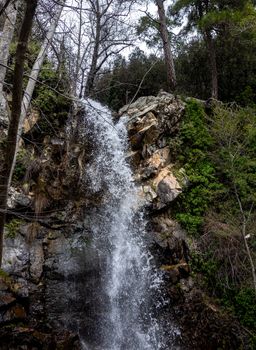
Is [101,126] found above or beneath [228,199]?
above

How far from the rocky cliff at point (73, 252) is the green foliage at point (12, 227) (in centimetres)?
2

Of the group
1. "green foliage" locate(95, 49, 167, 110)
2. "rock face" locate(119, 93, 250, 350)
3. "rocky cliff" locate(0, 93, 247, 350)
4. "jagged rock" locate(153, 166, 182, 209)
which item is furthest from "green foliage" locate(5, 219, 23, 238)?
"green foliage" locate(95, 49, 167, 110)

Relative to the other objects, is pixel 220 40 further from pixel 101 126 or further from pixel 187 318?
pixel 187 318

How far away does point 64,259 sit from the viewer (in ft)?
29.2

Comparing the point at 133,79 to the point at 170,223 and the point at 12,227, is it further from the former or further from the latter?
the point at 12,227

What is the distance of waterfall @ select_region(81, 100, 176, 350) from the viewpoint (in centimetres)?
817

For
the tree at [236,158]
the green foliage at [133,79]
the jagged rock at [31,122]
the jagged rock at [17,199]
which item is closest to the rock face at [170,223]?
the tree at [236,158]

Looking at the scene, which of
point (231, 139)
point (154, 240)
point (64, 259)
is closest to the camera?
point (64, 259)

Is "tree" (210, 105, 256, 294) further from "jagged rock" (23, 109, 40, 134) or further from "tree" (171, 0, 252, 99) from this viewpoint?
"jagged rock" (23, 109, 40, 134)

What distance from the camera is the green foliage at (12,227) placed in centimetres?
891

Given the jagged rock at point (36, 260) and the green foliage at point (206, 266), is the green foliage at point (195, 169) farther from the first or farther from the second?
the jagged rock at point (36, 260)

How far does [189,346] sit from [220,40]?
1187cm

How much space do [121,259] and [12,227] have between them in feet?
9.35

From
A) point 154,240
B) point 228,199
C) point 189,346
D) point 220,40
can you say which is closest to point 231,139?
point 228,199
